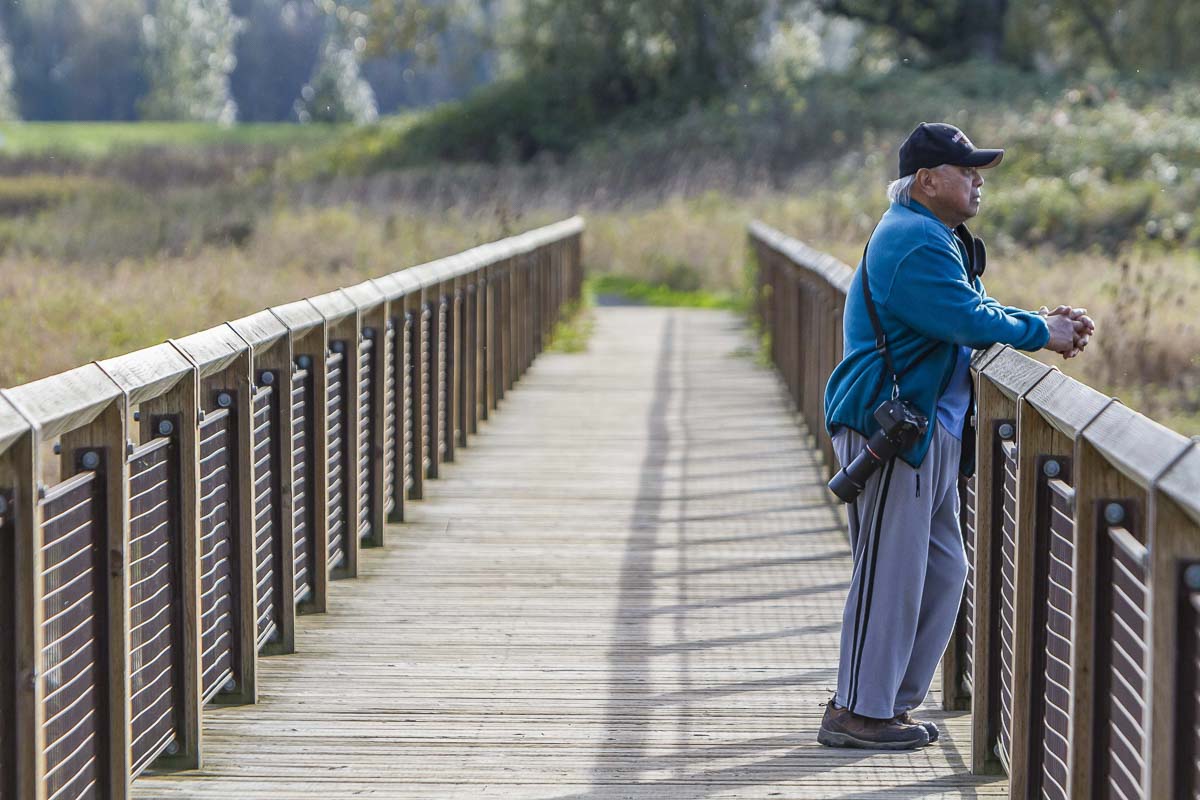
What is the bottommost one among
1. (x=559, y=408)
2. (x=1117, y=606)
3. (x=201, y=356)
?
(x=559, y=408)

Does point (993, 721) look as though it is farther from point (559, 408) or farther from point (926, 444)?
point (559, 408)

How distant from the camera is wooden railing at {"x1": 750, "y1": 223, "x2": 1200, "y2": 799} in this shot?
297cm

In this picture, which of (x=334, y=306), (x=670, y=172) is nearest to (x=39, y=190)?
(x=670, y=172)

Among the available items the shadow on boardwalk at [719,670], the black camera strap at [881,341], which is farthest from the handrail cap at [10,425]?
the black camera strap at [881,341]

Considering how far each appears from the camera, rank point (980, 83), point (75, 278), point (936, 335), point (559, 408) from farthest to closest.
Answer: point (980, 83)
point (75, 278)
point (559, 408)
point (936, 335)

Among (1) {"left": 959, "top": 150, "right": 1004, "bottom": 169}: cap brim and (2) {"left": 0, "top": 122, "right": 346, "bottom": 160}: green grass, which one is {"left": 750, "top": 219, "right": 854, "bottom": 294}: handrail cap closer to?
(1) {"left": 959, "top": 150, "right": 1004, "bottom": 169}: cap brim

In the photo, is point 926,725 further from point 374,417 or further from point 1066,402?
point 374,417

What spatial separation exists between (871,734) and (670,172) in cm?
3373

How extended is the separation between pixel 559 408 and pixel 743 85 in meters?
35.6

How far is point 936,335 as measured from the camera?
4.61 m

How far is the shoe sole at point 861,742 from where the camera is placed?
492 cm

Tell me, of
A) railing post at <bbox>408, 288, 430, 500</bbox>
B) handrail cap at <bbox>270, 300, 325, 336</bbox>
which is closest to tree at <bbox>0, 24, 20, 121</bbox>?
railing post at <bbox>408, 288, 430, 500</bbox>

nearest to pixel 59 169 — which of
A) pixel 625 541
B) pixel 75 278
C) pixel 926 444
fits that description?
pixel 75 278

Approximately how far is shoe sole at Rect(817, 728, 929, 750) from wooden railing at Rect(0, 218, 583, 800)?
1640 mm
